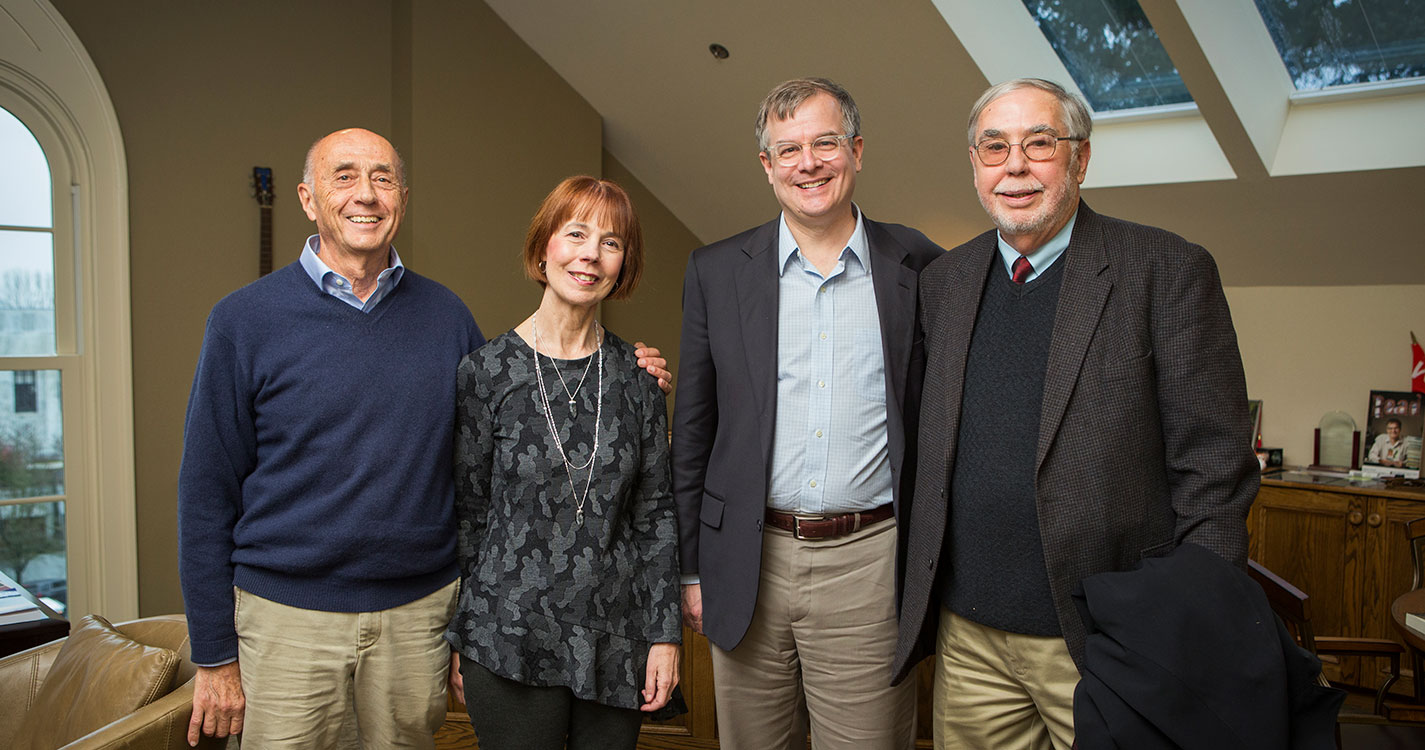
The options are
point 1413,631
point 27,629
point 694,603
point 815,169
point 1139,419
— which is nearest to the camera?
point 1139,419

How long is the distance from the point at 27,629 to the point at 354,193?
78.0 inches

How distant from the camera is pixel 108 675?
208 centimetres

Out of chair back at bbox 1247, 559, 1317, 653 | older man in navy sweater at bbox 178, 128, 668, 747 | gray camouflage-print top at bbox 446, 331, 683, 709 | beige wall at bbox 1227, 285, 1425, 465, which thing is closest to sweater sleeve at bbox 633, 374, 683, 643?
gray camouflage-print top at bbox 446, 331, 683, 709

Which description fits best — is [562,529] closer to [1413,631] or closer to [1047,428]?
[1047,428]

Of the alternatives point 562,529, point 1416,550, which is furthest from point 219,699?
point 1416,550

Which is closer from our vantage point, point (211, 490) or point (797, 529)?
point (211, 490)

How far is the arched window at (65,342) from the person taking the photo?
159 inches

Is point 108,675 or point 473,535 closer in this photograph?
point 473,535

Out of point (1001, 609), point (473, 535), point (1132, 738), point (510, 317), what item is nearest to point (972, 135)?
point (1001, 609)

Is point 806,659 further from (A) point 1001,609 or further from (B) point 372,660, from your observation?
(B) point 372,660

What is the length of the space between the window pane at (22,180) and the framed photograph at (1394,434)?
19.1 feet

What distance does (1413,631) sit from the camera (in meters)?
2.47

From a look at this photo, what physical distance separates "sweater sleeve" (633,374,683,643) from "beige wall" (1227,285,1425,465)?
3651 mm

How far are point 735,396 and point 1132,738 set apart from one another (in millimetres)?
933
